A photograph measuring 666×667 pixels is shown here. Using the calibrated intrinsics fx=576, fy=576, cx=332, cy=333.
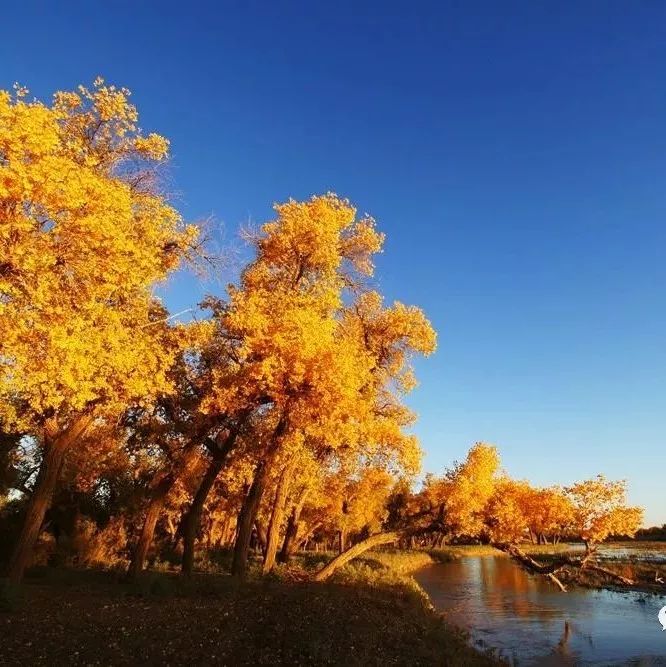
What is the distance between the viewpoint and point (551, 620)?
102 ft

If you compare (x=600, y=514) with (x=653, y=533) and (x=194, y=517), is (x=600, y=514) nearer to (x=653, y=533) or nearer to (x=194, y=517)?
(x=194, y=517)

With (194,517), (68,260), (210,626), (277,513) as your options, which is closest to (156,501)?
(194,517)

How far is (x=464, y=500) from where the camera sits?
25297 millimetres

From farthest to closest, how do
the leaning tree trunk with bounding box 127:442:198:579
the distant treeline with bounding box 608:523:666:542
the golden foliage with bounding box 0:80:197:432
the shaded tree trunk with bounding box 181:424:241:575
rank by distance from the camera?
the distant treeline with bounding box 608:523:666:542 < the shaded tree trunk with bounding box 181:424:241:575 < the leaning tree trunk with bounding box 127:442:198:579 < the golden foliage with bounding box 0:80:197:432

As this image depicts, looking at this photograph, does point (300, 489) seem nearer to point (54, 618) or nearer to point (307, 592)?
point (307, 592)

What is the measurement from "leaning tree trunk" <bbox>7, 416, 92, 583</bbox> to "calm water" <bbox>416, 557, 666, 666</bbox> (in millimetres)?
17234

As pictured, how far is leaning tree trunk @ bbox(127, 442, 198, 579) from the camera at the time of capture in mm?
21047

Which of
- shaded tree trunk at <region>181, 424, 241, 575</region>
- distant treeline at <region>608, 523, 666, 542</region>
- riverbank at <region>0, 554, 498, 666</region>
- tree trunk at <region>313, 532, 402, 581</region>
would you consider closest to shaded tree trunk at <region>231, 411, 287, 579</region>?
riverbank at <region>0, 554, 498, 666</region>

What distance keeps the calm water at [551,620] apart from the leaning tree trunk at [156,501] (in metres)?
14.3

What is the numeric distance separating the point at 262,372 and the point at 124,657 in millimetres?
9086

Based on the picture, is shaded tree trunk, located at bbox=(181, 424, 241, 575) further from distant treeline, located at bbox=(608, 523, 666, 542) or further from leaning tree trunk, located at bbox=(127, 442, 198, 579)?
distant treeline, located at bbox=(608, 523, 666, 542)

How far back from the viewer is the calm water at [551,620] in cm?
2345

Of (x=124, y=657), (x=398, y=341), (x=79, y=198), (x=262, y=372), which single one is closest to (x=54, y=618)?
(x=124, y=657)

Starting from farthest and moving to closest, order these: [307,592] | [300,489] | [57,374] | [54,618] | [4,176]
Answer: [300,489]
[307,592]
[54,618]
[57,374]
[4,176]
